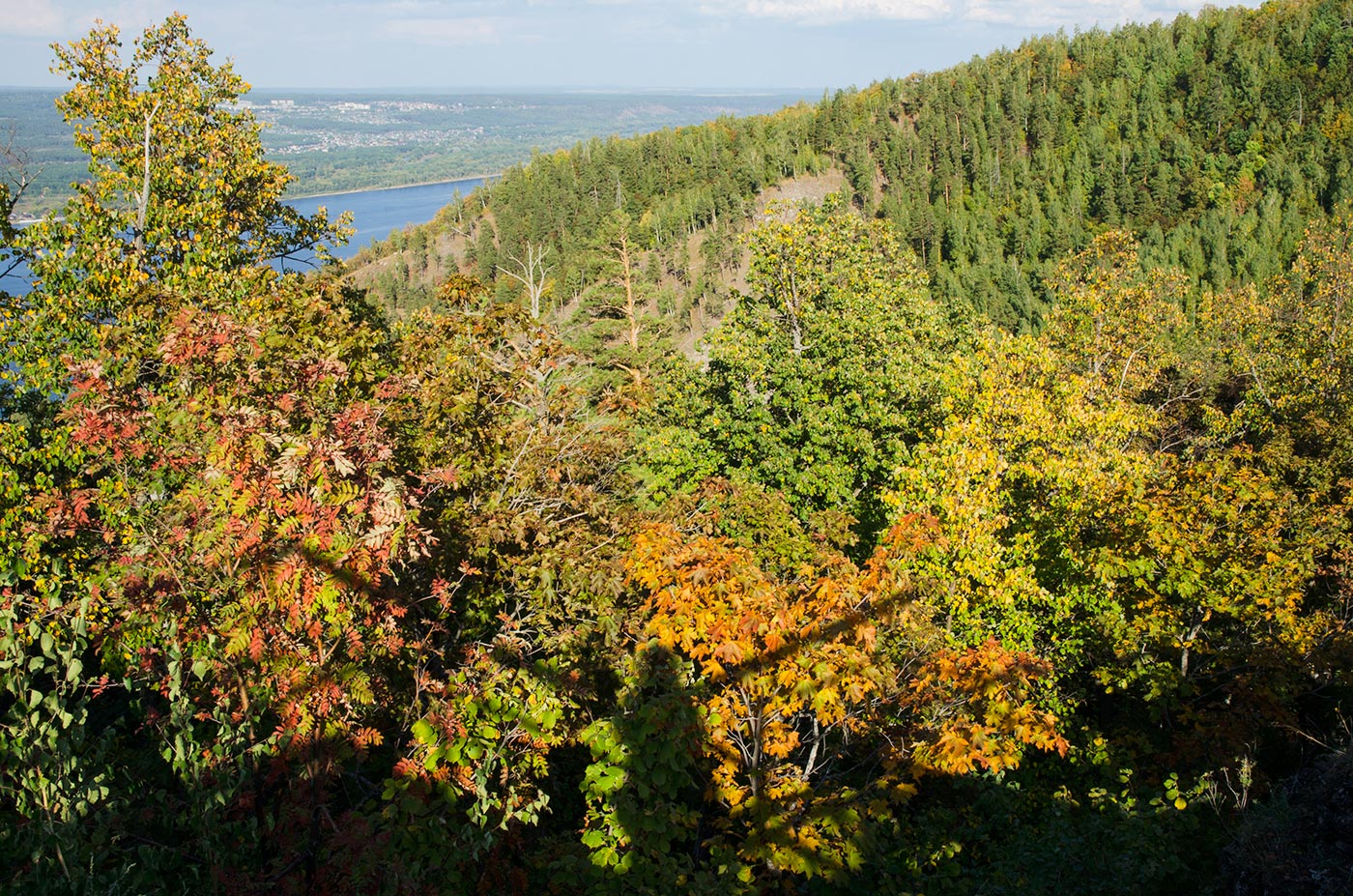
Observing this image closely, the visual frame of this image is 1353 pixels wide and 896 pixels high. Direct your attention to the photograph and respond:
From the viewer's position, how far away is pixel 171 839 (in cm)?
434

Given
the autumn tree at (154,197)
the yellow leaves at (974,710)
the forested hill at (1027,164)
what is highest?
the forested hill at (1027,164)

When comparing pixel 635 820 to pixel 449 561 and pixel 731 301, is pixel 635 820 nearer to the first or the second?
pixel 449 561

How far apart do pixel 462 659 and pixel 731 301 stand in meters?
80.8

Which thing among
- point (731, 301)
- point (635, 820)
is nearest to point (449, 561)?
point (635, 820)

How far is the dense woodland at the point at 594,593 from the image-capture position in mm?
4914

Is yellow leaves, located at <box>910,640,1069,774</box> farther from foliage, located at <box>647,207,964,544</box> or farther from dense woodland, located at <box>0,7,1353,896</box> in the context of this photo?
foliage, located at <box>647,207,964,544</box>

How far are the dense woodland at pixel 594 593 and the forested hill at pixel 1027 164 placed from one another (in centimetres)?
6547

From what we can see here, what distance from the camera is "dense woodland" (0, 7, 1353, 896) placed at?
4914 mm

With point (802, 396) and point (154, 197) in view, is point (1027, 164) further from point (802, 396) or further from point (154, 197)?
point (154, 197)

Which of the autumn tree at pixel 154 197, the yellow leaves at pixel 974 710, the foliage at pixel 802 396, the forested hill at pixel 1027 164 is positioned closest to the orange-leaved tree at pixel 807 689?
the yellow leaves at pixel 974 710

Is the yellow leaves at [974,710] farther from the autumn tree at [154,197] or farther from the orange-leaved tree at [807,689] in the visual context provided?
the autumn tree at [154,197]

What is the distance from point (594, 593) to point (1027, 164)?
130 metres

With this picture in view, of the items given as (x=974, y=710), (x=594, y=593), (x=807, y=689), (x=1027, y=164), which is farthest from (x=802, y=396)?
(x=1027, y=164)

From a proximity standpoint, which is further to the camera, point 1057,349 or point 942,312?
point 1057,349
